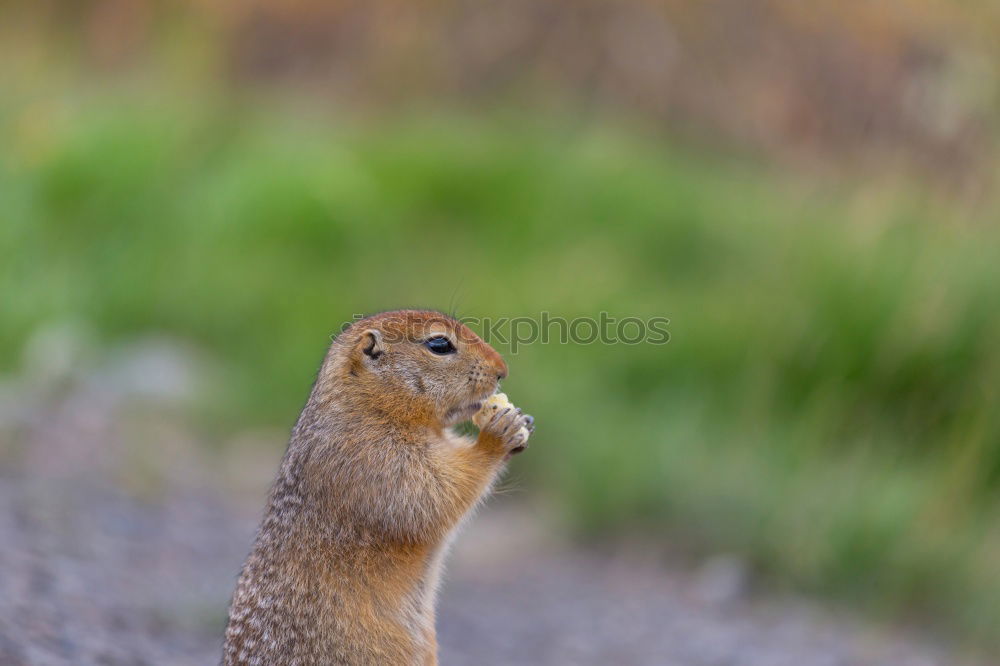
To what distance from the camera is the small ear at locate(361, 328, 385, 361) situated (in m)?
3.80

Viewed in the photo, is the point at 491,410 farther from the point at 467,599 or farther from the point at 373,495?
the point at 467,599

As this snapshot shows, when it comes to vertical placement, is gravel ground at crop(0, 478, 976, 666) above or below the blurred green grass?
below

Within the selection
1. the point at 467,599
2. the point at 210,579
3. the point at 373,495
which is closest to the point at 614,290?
the point at 467,599

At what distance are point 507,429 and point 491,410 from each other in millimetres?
76

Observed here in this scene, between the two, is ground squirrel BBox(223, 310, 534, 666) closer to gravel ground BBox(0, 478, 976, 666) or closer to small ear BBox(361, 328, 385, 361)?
small ear BBox(361, 328, 385, 361)

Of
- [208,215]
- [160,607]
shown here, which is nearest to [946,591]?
[160,607]

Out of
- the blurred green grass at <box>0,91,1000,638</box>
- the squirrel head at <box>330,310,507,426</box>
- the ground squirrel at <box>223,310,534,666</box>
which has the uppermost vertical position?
the blurred green grass at <box>0,91,1000,638</box>

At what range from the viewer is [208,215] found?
29.9 feet

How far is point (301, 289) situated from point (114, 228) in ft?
4.35

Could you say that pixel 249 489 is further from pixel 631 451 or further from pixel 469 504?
pixel 469 504

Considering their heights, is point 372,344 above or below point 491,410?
above

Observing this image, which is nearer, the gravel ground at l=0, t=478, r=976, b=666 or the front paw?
the front paw

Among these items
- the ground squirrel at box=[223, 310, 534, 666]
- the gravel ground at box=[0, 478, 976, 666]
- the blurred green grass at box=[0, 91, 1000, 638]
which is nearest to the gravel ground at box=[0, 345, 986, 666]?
the gravel ground at box=[0, 478, 976, 666]

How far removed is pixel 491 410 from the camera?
3738 mm
